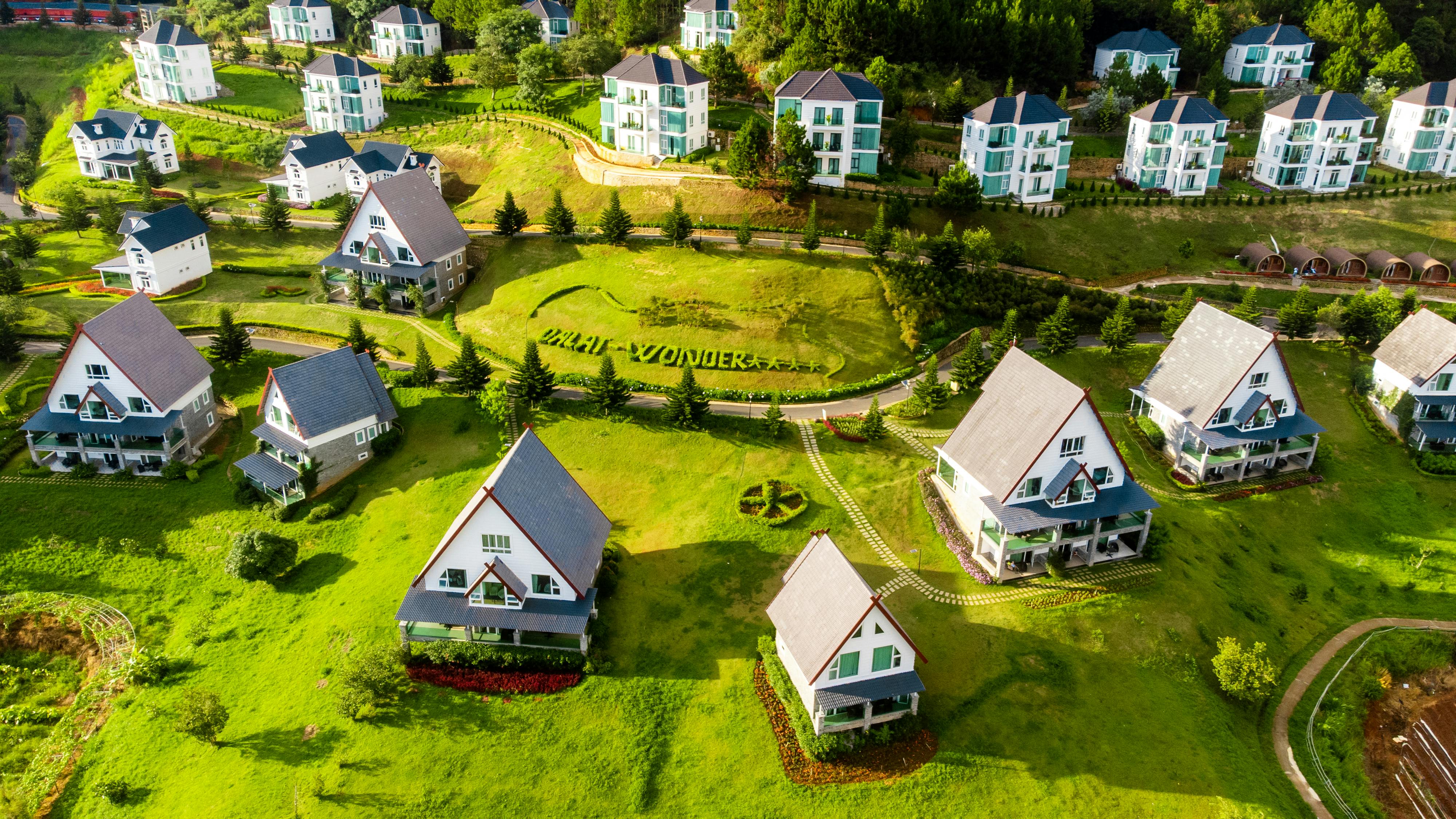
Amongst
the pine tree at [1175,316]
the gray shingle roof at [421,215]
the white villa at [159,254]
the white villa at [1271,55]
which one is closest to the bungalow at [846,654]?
the pine tree at [1175,316]

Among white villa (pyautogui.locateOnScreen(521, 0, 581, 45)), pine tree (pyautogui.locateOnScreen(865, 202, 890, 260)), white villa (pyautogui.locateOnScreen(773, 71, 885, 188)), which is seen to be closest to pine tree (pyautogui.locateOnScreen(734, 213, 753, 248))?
white villa (pyautogui.locateOnScreen(773, 71, 885, 188))

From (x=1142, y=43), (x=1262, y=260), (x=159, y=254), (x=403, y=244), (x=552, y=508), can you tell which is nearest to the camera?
(x=552, y=508)

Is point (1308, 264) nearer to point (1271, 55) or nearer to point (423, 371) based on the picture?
point (1271, 55)

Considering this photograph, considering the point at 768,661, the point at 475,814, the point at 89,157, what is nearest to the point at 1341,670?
the point at 768,661

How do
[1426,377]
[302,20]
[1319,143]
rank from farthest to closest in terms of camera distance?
[302,20], [1319,143], [1426,377]

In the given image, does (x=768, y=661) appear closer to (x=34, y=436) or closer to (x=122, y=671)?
(x=122, y=671)

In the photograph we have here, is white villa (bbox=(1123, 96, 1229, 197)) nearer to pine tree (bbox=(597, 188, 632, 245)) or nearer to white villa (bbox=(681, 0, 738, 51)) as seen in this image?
white villa (bbox=(681, 0, 738, 51))

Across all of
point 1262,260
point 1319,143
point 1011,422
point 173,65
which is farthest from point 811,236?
point 173,65
